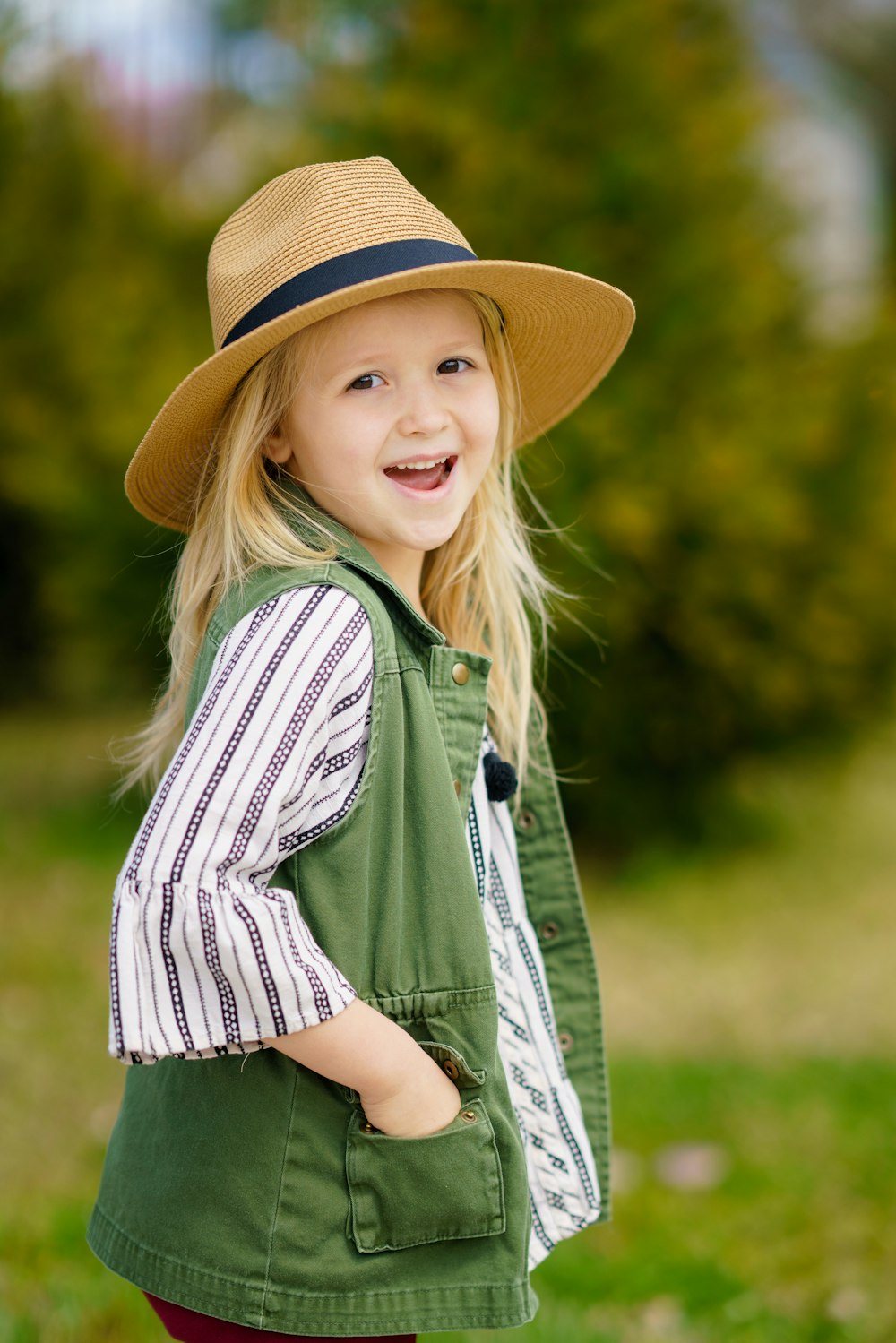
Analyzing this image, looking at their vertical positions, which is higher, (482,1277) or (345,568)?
(345,568)

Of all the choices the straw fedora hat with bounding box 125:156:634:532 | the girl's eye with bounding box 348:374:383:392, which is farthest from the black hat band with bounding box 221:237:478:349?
the girl's eye with bounding box 348:374:383:392

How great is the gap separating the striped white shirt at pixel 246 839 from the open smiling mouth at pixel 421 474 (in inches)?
8.5

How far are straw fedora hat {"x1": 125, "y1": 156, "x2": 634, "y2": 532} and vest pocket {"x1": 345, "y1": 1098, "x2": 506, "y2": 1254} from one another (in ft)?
2.65

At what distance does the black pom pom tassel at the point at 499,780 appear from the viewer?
5.67ft

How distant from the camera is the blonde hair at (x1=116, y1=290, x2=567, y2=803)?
5.08ft

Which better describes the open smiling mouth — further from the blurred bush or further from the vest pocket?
the blurred bush

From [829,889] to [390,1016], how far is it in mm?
4666

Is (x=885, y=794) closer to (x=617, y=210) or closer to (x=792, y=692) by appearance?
(x=792, y=692)

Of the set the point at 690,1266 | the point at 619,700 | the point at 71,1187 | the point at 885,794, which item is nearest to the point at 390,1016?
the point at 690,1266

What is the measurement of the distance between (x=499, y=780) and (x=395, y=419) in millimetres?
476

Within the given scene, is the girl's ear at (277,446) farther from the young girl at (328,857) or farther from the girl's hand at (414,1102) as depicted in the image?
the girl's hand at (414,1102)

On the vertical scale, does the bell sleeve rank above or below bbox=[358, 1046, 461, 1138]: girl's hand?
above

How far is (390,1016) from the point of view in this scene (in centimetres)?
144

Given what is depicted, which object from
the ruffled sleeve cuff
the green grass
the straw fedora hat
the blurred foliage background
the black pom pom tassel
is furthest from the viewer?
the blurred foliage background
